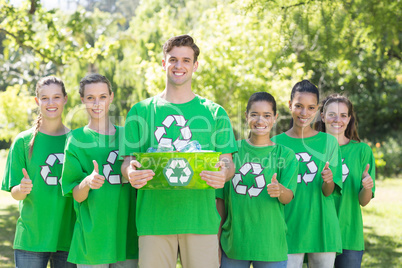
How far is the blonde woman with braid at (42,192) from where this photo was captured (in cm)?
339

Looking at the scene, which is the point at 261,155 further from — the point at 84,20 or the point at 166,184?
the point at 84,20

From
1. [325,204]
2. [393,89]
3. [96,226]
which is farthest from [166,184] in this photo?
[393,89]

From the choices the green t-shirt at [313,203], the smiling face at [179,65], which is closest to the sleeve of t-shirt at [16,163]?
the smiling face at [179,65]

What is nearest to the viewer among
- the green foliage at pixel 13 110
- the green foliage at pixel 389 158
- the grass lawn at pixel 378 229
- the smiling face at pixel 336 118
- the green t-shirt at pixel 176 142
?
the green t-shirt at pixel 176 142

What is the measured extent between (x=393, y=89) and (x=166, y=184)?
1965 centimetres

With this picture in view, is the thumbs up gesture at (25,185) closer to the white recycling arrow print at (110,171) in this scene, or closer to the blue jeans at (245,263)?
the white recycling arrow print at (110,171)

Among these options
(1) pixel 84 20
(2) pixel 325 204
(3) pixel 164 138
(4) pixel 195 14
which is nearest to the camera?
(3) pixel 164 138

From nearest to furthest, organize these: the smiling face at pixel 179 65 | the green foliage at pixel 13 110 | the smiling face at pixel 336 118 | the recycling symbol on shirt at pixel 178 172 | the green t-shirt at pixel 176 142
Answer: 1. the recycling symbol on shirt at pixel 178 172
2. the green t-shirt at pixel 176 142
3. the smiling face at pixel 179 65
4. the smiling face at pixel 336 118
5. the green foliage at pixel 13 110

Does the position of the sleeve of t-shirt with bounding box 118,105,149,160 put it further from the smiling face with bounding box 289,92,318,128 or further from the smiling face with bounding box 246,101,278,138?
the smiling face with bounding box 289,92,318,128

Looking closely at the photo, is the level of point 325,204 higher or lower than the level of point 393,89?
lower

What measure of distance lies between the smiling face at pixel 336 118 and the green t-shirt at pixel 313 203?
1.30ft

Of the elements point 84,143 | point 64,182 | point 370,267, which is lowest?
point 370,267

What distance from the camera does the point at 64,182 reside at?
323cm


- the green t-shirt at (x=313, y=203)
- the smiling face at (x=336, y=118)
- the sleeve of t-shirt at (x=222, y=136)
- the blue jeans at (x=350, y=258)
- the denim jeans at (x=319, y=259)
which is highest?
the smiling face at (x=336, y=118)
